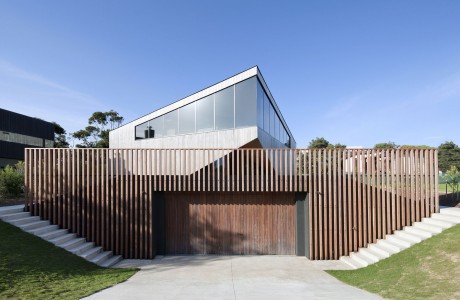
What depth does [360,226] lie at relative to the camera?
816 cm

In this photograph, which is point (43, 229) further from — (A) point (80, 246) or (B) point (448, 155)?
(B) point (448, 155)

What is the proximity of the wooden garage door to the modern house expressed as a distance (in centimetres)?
248

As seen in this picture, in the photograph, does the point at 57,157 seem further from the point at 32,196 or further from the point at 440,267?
the point at 440,267

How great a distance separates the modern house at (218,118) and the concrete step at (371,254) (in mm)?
5431

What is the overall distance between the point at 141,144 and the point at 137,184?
5128 millimetres

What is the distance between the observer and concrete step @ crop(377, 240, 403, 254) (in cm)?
691

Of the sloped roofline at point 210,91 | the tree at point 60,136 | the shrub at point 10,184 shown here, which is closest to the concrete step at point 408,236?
the sloped roofline at point 210,91

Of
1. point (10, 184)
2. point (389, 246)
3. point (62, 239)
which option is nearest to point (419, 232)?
point (389, 246)

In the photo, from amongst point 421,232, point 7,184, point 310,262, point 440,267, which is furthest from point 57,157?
point 421,232

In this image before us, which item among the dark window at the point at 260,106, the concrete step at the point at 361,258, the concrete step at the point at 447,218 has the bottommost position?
the concrete step at the point at 361,258

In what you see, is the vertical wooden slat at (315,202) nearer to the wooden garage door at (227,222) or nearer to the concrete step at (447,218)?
the wooden garage door at (227,222)

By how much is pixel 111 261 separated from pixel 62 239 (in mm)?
1673

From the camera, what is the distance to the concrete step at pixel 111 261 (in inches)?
287

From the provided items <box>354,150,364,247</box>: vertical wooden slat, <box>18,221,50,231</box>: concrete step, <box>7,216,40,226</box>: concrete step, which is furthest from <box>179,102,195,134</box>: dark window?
<box>354,150,364,247</box>: vertical wooden slat
